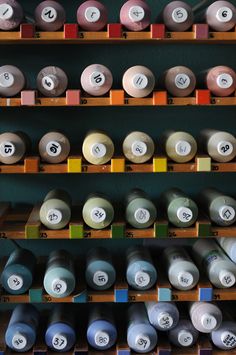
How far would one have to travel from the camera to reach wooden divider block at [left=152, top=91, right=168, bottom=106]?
1786 mm

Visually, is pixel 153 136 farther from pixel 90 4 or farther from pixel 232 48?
pixel 90 4

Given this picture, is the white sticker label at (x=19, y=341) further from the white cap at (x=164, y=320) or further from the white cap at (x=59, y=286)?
the white cap at (x=164, y=320)

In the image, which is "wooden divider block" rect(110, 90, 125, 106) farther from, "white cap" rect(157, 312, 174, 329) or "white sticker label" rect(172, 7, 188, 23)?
"white cap" rect(157, 312, 174, 329)

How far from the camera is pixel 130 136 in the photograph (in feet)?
6.00

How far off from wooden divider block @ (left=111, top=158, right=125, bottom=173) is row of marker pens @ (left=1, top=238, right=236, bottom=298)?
14.9 inches

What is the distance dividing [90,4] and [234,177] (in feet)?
3.25

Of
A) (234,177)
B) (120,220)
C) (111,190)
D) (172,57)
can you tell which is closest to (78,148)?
(111,190)

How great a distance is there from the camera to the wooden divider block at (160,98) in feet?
5.86

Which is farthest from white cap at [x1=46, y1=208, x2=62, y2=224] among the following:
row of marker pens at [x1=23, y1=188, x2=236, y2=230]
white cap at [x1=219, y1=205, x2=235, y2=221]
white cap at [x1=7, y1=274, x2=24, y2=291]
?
white cap at [x1=219, y1=205, x2=235, y2=221]

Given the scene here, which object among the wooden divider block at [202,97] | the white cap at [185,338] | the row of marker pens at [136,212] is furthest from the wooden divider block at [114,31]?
the white cap at [185,338]

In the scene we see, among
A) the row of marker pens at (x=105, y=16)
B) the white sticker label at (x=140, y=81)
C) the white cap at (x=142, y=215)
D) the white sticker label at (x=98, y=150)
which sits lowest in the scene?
the white cap at (x=142, y=215)

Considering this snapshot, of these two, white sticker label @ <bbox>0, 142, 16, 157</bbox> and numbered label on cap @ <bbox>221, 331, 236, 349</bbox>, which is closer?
white sticker label @ <bbox>0, 142, 16, 157</bbox>

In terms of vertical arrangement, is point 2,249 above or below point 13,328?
above

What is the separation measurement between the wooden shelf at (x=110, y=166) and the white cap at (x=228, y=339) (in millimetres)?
672
